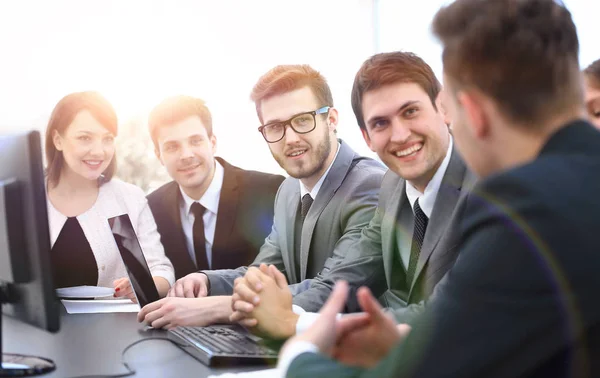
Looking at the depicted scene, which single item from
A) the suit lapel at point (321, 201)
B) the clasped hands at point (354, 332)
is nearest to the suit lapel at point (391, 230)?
the suit lapel at point (321, 201)

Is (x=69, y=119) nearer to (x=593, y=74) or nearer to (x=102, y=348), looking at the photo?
(x=102, y=348)

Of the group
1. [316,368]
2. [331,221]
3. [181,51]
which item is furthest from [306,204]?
[316,368]

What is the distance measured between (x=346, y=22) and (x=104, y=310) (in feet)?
10.6

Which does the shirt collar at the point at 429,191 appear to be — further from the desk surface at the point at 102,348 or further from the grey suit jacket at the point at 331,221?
the desk surface at the point at 102,348

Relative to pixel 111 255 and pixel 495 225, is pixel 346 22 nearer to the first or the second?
pixel 111 255

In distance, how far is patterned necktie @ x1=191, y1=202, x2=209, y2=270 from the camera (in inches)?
139

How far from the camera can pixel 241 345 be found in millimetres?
1409

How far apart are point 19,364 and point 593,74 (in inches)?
88.5

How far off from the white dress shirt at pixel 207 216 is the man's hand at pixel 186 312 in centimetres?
175

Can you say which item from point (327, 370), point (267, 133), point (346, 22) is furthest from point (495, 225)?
point (346, 22)

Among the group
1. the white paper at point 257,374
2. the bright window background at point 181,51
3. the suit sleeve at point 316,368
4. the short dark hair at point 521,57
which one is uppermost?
the bright window background at point 181,51

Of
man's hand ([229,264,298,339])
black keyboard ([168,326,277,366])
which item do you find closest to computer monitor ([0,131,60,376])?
black keyboard ([168,326,277,366])

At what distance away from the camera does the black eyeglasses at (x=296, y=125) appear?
2869 mm

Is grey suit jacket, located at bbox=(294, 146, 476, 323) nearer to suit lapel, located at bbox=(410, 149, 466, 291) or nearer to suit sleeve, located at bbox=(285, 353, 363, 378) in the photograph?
suit lapel, located at bbox=(410, 149, 466, 291)
